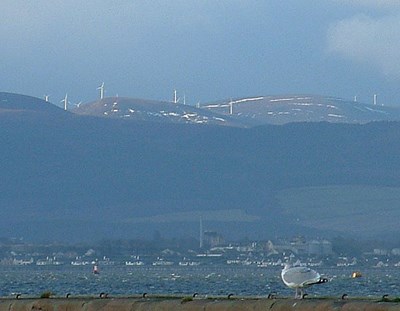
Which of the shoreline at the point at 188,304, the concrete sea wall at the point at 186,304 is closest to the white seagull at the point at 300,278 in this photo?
the shoreline at the point at 188,304

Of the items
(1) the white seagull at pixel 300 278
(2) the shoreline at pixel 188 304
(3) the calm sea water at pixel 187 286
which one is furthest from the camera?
(3) the calm sea water at pixel 187 286

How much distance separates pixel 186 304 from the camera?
90.5 feet

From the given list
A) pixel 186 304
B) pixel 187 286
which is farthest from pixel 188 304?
pixel 187 286

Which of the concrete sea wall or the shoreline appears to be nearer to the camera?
the concrete sea wall

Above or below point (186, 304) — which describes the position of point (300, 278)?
above

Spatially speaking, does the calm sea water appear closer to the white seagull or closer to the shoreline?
the white seagull

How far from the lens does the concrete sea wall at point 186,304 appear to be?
25.8 meters

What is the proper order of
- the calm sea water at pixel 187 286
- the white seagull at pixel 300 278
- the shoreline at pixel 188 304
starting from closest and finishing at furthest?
the shoreline at pixel 188 304 → the white seagull at pixel 300 278 → the calm sea water at pixel 187 286

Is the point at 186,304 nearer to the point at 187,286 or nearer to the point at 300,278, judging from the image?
the point at 300,278

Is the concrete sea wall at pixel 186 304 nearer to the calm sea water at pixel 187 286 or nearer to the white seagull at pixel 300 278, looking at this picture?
the white seagull at pixel 300 278

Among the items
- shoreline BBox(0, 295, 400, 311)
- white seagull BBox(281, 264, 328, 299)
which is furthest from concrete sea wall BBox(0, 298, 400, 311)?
white seagull BBox(281, 264, 328, 299)

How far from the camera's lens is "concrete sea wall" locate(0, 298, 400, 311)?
25828 mm

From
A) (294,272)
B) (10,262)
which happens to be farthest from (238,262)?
(294,272)

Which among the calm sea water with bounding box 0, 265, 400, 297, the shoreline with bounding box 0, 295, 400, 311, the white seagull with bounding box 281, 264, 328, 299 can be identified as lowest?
the calm sea water with bounding box 0, 265, 400, 297
